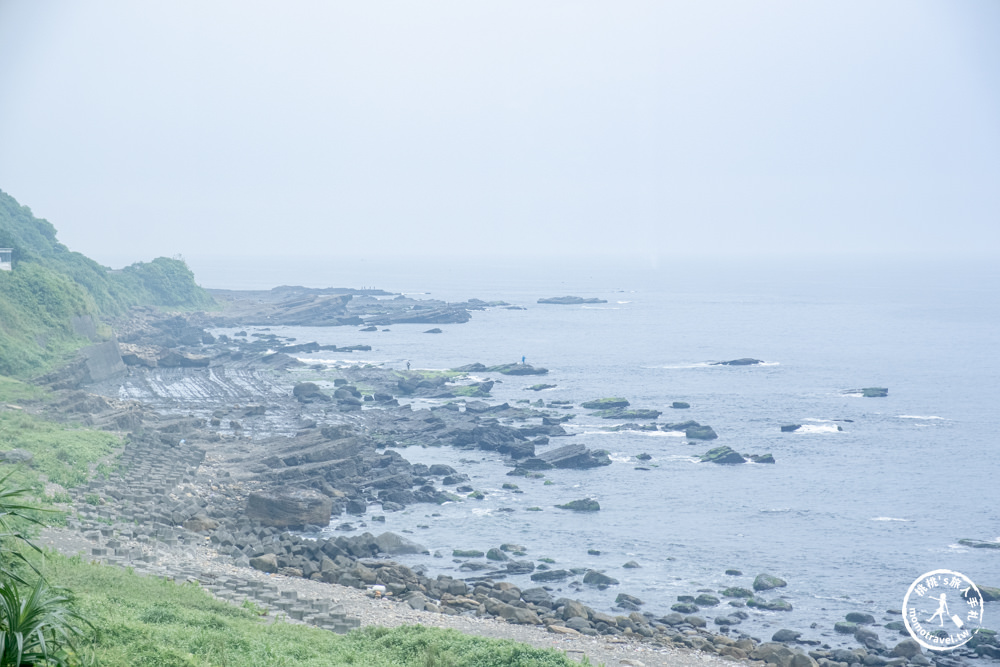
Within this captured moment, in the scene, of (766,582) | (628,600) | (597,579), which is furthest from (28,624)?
(766,582)

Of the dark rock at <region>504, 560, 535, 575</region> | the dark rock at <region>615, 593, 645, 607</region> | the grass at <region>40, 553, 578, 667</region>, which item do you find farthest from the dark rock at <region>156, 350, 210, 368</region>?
the dark rock at <region>615, 593, 645, 607</region>

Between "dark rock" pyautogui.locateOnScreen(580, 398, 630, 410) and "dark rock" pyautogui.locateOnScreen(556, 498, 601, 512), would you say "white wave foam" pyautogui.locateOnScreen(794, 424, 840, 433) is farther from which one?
"dark rock" pyautogui.locateOnScreen(556, 498, 601, 512)

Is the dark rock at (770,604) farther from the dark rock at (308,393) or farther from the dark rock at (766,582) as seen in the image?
the dark rock at (308,393)

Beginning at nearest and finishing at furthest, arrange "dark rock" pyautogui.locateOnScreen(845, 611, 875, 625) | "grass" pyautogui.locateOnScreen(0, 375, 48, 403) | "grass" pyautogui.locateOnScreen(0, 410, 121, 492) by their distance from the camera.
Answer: "dark rock" pyautogui.locateOnScreen(845, 611, 875, 625)
"grass" pyautogui.locateOnScreen(0, 410, 121, 492)
"grass" pyautogui.locateOnScreen(0, 375, 48, 403)

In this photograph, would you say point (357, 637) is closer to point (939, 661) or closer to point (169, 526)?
point (169, 526)

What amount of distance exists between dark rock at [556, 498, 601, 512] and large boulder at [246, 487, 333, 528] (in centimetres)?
1314

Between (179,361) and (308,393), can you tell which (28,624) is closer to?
(308,393)

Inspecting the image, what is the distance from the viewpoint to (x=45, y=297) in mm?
81312

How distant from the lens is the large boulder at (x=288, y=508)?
1651 inches

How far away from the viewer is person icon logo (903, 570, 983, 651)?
3216 centimetres

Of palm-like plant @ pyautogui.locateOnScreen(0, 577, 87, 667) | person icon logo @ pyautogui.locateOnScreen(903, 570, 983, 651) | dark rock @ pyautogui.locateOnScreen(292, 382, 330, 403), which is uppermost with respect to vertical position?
palm-like plant @ pyautogui.locateOnScreen(0, 577, 87, 667)

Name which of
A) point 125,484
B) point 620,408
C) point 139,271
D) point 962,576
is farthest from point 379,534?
point 139,271

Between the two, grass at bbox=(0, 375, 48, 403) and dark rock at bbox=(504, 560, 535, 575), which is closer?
dark rock at bbox=(504, 560, 535, 575)

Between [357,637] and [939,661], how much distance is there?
67.0 feet
